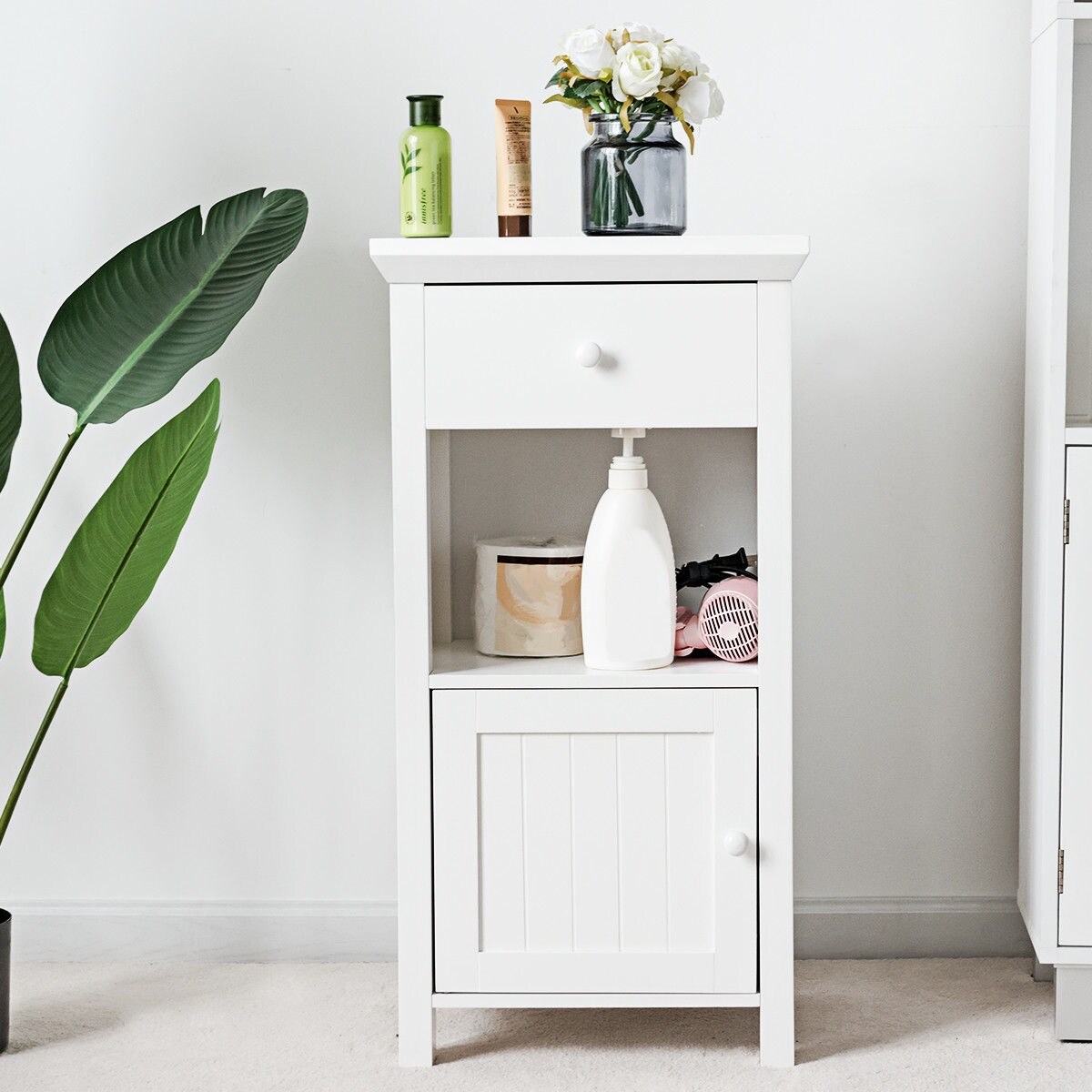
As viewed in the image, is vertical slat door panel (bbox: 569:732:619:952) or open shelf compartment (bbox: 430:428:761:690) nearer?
vertical slat door panel (bbox: 569:732:619:952)

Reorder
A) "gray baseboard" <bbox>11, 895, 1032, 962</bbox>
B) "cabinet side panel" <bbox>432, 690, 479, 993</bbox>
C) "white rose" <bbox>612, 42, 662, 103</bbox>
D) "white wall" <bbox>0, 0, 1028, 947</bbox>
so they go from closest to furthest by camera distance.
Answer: "white rose" <bbox>612, 42, 662, 103</bbox>
"cabinet side panel" <bbox>432, 690, 479, 993</bbox>
"white wall" <bbox>0, 0, 1028, 947</bbox>
"gray baseboard" <bbox>11, 895, 1032, 962</bbox>

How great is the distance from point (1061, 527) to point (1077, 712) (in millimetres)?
216

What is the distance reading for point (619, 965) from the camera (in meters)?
1.36

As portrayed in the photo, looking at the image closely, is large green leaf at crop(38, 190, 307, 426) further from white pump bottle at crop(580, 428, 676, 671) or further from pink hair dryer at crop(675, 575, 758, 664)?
pink hair dryer at crop(675, 575, 758, 664)

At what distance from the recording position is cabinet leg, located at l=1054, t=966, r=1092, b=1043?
1.42 metres

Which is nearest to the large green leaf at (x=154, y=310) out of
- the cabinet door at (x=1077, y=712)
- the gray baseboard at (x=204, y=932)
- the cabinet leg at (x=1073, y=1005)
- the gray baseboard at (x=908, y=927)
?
the gray baseboard at (x=204, y=932)

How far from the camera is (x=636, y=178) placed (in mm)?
1309

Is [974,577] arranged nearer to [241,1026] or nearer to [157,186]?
[241,1026]

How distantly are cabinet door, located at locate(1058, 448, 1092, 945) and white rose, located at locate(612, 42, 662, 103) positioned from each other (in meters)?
0.63

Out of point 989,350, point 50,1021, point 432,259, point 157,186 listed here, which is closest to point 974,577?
point 989,350

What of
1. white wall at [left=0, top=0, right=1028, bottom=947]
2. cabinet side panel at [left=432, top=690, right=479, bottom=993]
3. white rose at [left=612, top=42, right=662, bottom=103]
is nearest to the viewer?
white rose at [left=612, top=42, right=662, bottom=103]

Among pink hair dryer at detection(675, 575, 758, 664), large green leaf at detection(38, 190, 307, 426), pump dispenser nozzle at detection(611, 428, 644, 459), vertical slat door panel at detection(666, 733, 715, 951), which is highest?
large green leaf at detection(38, 190, 307, 426)

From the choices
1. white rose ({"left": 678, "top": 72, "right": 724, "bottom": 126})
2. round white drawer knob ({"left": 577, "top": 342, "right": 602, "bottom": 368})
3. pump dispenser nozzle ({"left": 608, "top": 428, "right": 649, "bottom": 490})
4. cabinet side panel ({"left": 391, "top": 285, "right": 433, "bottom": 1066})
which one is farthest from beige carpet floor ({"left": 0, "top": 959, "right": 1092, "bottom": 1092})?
white rose ({"left": 678, "top": 72, "right": 724, "bottom": 126})

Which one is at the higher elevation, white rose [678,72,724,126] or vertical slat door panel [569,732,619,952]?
white rose [678,72,724,126]
